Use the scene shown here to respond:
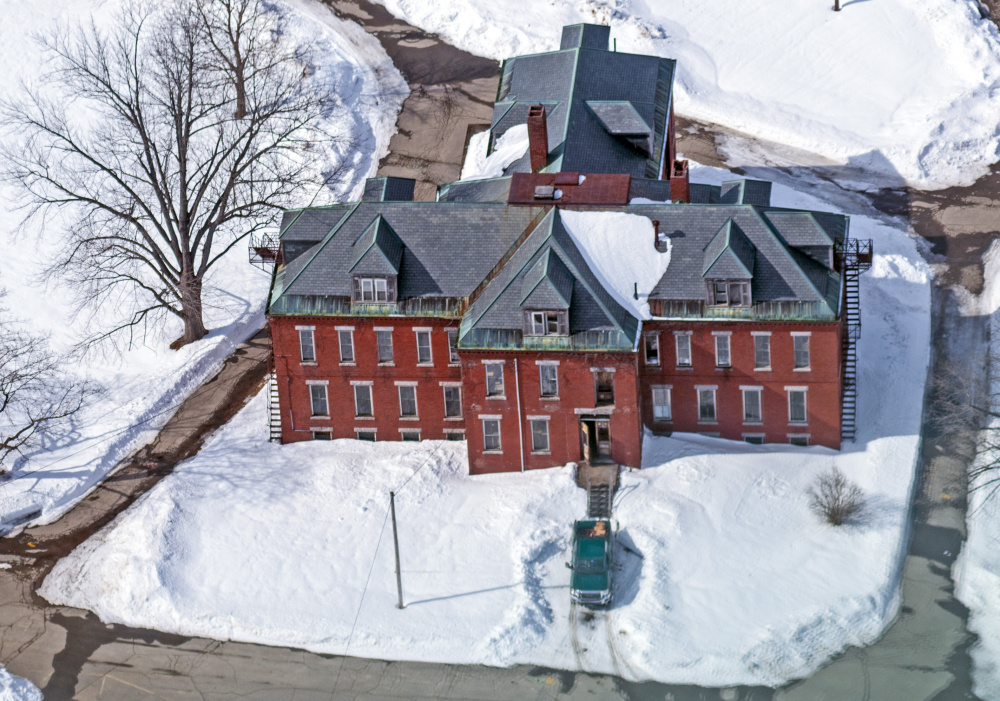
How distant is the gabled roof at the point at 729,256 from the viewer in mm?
64500

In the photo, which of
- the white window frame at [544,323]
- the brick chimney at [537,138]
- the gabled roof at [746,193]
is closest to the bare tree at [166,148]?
the brick chimney at [537,138]

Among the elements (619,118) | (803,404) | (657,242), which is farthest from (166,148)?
(803,404)

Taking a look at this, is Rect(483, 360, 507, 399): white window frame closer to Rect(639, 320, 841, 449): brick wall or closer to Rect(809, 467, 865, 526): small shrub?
Rect(639, 320, 841, 449): brick wall

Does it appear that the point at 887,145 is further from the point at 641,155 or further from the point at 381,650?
the point at 381,650

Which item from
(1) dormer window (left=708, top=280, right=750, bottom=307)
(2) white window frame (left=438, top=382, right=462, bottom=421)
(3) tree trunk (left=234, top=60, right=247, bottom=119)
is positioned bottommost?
(2) white window frame (left=438, top=382, right=462, bottom=421)

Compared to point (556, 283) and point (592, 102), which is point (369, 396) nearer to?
point (556, 283)

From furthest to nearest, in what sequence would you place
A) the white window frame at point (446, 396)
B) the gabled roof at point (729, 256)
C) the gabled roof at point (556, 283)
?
the white window frame at point (446, 396) < the gabled roof at point (729, 256) < the gabled roof at point (556, 283)

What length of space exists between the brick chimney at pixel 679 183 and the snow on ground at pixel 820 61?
23418 mm

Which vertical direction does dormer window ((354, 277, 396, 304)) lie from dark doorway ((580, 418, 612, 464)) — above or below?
above

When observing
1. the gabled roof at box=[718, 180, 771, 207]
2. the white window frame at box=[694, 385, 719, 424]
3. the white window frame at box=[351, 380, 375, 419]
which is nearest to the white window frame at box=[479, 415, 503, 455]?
the white window frame at box=[351, 380, 375, 419]

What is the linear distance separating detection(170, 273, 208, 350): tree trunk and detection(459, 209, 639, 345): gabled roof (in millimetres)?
19702

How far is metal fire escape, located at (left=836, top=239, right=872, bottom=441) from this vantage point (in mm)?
67812

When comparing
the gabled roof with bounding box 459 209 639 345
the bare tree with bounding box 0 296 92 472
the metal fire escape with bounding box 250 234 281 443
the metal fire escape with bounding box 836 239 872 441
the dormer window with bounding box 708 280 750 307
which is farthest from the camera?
the bare tree with bounding box 0 296 92 472

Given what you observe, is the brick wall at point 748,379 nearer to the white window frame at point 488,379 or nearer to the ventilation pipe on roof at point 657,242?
the ventilation pipe on roof at point 657,242
